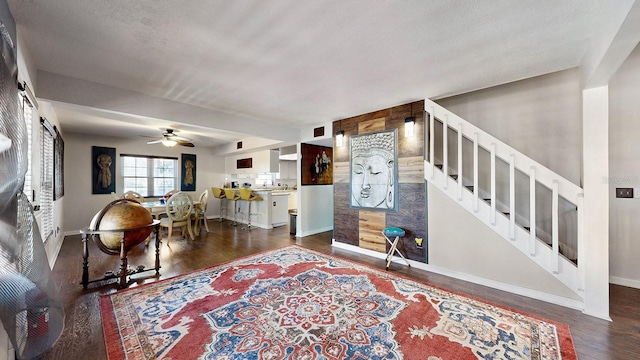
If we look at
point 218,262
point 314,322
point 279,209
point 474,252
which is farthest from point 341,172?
point 314,322

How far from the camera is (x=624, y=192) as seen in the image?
2793mm

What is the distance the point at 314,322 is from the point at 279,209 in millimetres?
4690

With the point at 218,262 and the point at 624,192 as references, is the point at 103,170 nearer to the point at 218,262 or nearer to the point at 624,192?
the point at 218,262

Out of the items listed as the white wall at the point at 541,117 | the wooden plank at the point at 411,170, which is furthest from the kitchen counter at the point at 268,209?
the white wall at the point at 541,117

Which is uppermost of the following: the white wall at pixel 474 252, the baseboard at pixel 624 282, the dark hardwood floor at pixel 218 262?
the white wall at pixel 474 252

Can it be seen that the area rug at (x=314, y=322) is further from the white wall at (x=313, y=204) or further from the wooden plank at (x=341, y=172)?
the white wall at (x=313, y=204)

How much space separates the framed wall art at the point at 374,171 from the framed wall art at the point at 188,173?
5.59 m

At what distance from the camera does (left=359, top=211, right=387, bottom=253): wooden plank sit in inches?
155

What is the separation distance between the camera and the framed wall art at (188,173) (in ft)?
24.0

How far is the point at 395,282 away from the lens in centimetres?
289

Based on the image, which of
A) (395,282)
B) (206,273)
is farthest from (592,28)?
(206,273)

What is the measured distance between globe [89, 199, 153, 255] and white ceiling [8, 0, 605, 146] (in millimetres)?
1207

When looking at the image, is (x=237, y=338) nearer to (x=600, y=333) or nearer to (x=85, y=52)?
(x=85, y=52)

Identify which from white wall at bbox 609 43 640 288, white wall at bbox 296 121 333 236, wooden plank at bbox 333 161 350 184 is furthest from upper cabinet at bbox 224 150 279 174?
white wall at bbox 609 43 640 288
